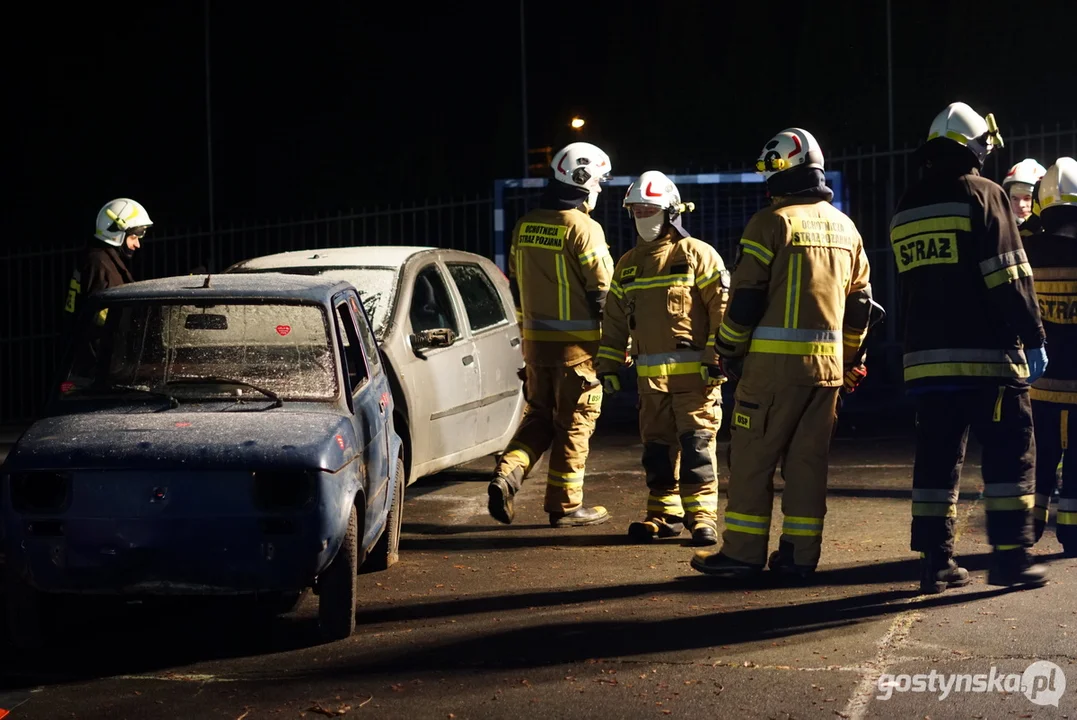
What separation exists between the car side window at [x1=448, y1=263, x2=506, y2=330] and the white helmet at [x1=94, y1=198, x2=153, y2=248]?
6.70 ft

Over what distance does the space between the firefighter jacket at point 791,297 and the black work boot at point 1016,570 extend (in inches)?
43.1

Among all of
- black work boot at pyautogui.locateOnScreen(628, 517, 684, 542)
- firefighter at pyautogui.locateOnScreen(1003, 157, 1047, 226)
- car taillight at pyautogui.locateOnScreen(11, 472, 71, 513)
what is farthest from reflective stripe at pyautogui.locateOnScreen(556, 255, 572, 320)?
car taillight at pyautogui.locateOnScreen(11, 472, 71, 513)

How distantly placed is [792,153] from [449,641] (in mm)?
2829

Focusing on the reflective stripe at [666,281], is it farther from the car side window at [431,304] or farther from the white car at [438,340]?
the car side window at [431,304]

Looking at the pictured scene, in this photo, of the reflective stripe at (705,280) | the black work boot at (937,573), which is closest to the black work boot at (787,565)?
the black work boot at (937,573)

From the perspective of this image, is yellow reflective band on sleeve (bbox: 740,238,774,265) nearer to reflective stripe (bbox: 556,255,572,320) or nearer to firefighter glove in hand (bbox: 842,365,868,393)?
firefighter glove in hand (bbox: 842,365,868,393)

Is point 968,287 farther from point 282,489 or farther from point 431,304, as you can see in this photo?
point 431,304

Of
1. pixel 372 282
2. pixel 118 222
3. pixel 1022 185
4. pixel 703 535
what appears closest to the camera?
pixel 703 535

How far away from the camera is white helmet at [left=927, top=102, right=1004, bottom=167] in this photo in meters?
6.58

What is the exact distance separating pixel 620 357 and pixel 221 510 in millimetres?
3270

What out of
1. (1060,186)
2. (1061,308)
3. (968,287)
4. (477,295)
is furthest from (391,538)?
(1060,186)

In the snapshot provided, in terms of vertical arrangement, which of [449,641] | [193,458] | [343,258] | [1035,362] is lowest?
[449,641]

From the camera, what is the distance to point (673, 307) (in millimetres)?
7891

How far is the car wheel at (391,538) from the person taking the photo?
7305mm
